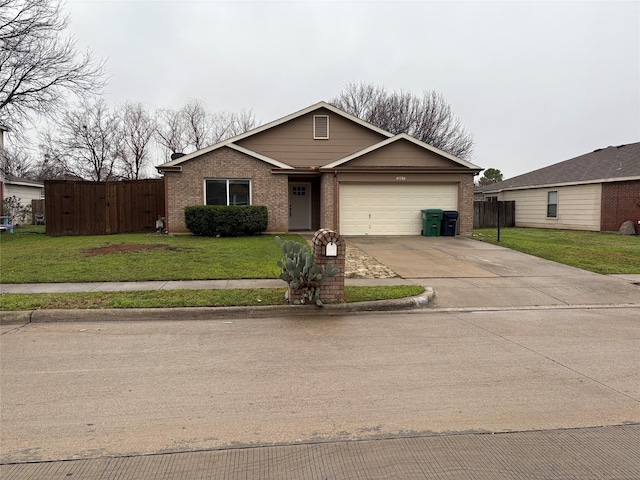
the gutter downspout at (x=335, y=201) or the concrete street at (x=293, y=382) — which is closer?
the concrete street at (x=293, y=382)

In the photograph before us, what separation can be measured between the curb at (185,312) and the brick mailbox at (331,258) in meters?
0.25

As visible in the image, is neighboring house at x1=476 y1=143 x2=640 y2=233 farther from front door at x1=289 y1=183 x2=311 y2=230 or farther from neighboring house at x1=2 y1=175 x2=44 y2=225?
neighboring house at x1=2 y1=175 x2=44 y2=225

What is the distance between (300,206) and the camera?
21156 millimetres

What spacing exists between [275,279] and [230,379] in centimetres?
507

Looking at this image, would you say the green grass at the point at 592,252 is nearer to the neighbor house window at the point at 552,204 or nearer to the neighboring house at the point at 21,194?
the neighbor house window at the point at 552,204

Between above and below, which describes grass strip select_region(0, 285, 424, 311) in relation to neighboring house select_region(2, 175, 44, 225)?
below

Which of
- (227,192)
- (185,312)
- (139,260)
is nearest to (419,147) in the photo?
(227,192)

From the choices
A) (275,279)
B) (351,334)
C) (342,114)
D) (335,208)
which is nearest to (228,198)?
(335,208)

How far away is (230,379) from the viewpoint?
4.35 meters

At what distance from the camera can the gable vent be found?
67.0 feet

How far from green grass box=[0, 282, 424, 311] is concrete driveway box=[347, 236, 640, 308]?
1.33 m

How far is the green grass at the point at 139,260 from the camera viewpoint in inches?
378

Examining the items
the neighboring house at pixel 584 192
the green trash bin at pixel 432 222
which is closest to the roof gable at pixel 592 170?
the neighboring house at pixel 584 192

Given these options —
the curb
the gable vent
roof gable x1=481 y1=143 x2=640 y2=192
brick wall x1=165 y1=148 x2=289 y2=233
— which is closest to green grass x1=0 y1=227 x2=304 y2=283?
brick wall x1=165 y1=148 x2=289 y2=233
